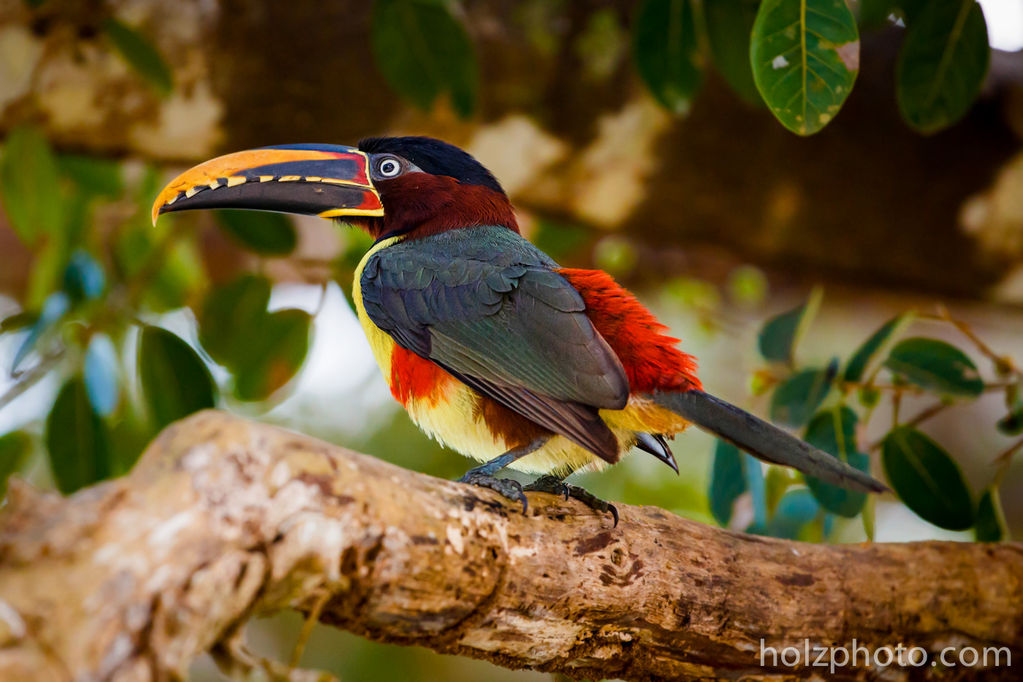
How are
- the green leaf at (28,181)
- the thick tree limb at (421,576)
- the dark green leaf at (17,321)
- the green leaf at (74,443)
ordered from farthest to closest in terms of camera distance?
1. the green leaf at (28,181)
2. the dark green leaf at (17,321)
3. the green leaf at (74,443)
4. the thick tree limb at (421,576)

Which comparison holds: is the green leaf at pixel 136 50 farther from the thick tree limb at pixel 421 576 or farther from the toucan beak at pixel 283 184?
the thick tree limb at pixel 421 576

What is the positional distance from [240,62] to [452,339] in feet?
5.81

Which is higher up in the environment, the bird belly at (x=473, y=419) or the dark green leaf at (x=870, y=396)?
the dark green leaf at (x=870, y=396)

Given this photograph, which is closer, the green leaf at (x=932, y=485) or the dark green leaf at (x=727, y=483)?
the green leaf at (x=932, y=485)

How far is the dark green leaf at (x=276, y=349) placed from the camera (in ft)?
11.6

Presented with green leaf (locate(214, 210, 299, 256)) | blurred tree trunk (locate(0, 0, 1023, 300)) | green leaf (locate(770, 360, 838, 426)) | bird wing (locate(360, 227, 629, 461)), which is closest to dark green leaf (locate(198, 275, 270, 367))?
green leaf (locate(214, 210, 299, 256))

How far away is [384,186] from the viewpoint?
316cm

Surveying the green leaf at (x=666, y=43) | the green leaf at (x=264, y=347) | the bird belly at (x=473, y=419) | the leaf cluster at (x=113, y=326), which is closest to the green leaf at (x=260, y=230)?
the leaf cluster at (x=113, y=326)

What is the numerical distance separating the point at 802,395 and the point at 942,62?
3.34ft

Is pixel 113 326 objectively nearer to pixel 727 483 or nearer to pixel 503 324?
pixel 503 324

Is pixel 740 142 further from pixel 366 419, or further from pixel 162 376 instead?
pixel 366 419

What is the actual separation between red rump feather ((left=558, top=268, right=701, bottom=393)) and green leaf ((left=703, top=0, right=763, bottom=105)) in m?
0.97

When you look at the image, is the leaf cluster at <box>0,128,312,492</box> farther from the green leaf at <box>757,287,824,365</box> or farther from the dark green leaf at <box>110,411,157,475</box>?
the green leaf at <box>757,287,824,365</box>

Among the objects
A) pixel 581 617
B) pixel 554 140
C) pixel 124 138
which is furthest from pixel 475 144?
pixel 581 617
